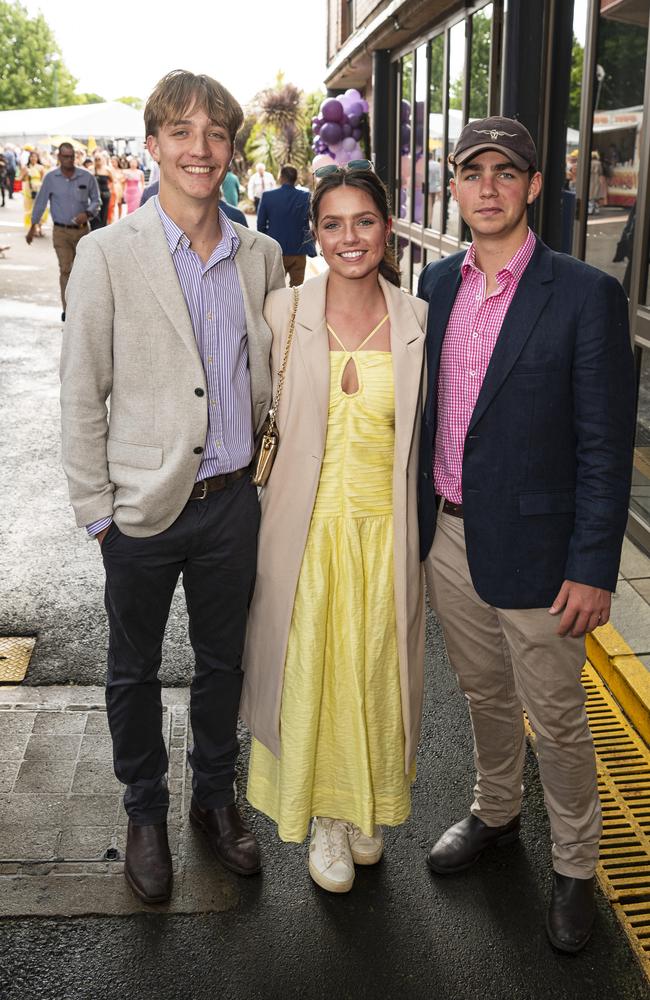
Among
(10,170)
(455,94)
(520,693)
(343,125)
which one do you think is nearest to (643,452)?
(520,693)

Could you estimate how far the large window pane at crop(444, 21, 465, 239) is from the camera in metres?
9.90

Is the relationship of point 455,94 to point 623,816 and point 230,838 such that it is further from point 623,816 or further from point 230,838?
point 230,838

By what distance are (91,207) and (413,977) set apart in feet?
42.5

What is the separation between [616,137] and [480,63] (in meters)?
3.53

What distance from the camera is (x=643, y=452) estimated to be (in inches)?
232

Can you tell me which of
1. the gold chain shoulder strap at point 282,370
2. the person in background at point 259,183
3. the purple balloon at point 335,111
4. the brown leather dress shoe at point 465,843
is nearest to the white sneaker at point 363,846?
the brown leather dress shoe at point 465,843

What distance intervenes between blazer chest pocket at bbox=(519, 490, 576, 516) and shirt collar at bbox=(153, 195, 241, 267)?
3.73ft

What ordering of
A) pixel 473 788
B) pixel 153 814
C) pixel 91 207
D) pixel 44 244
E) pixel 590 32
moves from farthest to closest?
1. pixel 44 244
2. pixel 91 207
3. pixel 590 32
4. pixel 473 788
5. pixel 153 814

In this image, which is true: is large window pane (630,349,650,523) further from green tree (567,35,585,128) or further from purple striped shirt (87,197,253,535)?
purple striped shirt (87,197,253,535)

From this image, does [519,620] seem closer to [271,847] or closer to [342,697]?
[342,697]

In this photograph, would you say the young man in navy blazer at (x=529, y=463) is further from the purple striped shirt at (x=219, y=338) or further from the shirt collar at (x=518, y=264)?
the purple striped shirt at (x=219, y=338)

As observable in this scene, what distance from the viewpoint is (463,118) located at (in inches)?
392

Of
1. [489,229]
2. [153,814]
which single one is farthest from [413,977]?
[489,229]

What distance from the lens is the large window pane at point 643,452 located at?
5828 millimetres
